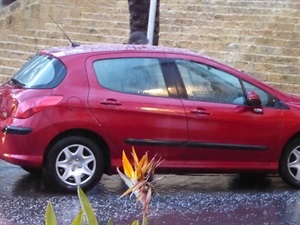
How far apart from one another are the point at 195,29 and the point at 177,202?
9505mm

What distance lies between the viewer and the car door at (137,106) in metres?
8.26

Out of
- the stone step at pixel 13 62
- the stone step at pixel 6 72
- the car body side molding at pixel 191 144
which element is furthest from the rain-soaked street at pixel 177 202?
the stone step at pixel 13 62

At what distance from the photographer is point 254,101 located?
8.65m

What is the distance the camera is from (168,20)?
17562mm

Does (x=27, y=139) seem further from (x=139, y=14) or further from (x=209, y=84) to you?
(x=139, y=14)

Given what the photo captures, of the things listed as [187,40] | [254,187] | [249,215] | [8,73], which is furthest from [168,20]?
[249,215]

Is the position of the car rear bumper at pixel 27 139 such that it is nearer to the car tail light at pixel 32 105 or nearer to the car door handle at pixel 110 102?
the car tail light at pixel 32 105

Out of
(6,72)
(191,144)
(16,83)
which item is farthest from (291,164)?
(6,72)

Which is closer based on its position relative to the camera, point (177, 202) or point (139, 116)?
point (177, 202)

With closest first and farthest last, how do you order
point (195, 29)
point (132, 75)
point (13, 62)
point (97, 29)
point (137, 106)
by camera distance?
point (137, 106) → point (132, 75) → point (195, 29) → point (13, 62) → point (97, 29)

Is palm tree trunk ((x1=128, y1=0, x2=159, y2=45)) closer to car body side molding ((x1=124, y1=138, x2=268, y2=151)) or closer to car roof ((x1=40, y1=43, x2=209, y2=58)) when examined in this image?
car roof ((x1=40, y1=43, x2=209, y2=58))

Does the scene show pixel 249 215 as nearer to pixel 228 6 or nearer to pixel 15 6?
pixel 228 6

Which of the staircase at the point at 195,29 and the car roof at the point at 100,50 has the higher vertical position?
the car roof at the point at 100,50

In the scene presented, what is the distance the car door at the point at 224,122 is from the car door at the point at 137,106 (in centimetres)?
15
